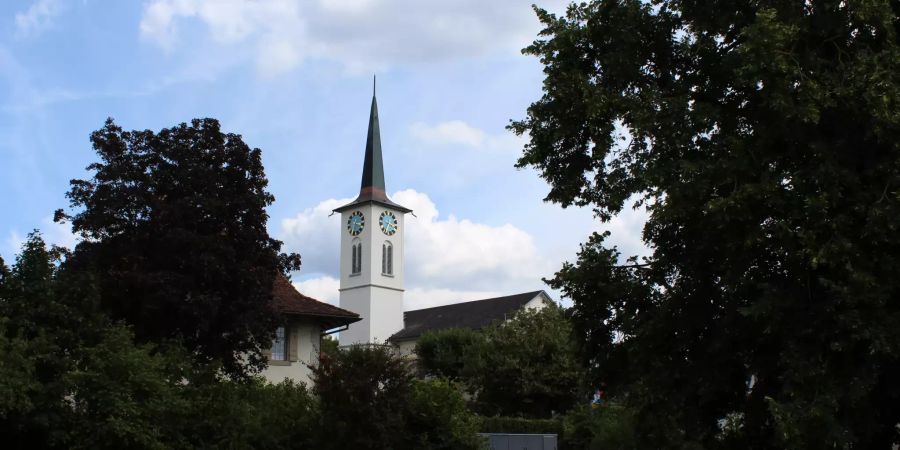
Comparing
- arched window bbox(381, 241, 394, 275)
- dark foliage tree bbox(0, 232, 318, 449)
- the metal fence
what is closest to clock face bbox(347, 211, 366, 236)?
arched window bbox(381, 241, 394, 275)

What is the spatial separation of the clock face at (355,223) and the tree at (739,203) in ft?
235

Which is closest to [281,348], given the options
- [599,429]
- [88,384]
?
[599,429]

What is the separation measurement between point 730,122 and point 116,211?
12.1 meters

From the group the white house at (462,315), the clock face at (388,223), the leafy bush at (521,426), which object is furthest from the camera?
the clock face at (388,223)

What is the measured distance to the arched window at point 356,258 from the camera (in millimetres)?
86562

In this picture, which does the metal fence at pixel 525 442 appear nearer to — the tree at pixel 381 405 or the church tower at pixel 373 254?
the tree at pixel 381 405

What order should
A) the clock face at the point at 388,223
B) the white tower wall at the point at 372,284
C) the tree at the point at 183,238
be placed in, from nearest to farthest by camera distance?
the tree at the point at 183,238
the white tower wall at the point at 372,284
the clock face at the point at 388,223

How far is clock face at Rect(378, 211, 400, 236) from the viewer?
285 ft

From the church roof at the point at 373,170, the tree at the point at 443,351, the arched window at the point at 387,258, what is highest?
the church roof at the point at 373,170

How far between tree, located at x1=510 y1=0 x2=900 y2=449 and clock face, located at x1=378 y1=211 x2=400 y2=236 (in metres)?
71.2

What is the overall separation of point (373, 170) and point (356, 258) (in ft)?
27.0

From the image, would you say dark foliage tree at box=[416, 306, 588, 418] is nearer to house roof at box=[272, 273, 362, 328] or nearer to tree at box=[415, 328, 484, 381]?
tree at box=[415, 328, 484, 381]

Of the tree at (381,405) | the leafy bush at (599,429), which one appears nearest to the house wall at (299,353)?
the tree at (381,405)

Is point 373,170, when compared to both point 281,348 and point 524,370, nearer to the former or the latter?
point 524,370
